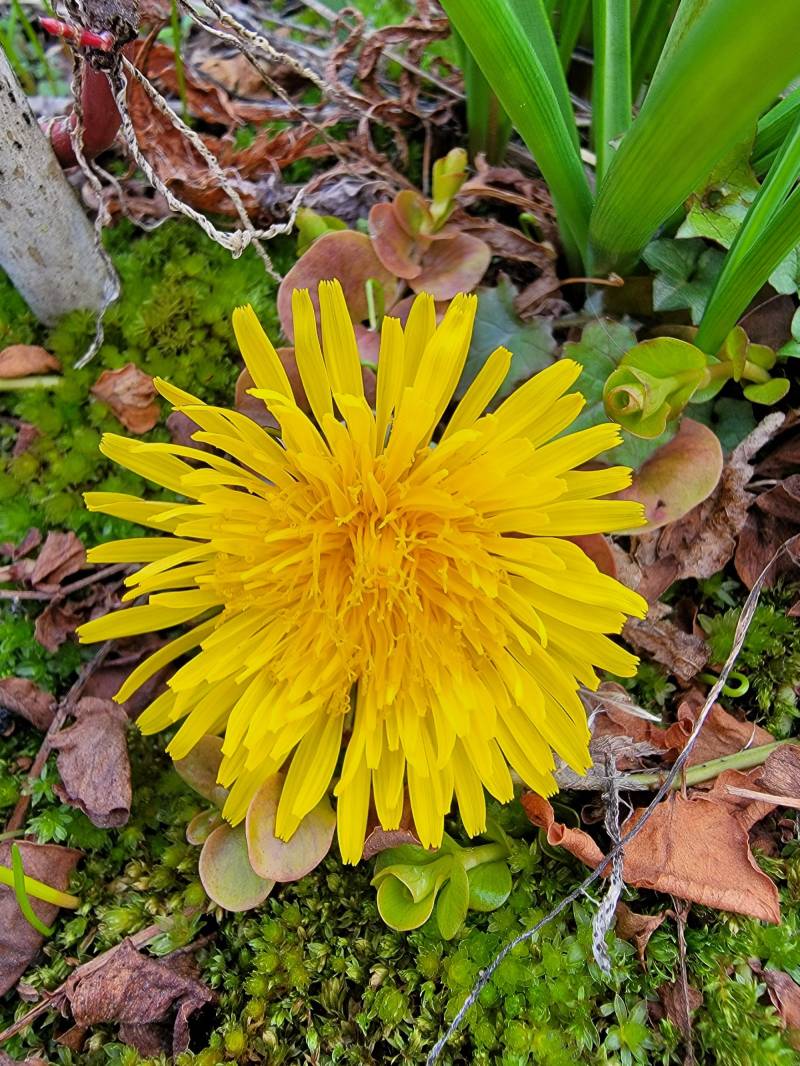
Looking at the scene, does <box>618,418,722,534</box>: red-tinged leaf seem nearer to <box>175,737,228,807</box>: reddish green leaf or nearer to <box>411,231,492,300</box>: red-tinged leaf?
<box>411,231,492,300</box>: red-tinged leaf

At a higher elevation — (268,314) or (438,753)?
(268,314)

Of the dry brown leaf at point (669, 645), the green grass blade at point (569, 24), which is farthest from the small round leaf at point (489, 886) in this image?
the green grass blade at point (569, 24)

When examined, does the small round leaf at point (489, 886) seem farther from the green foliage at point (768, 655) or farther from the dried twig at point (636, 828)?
the green foliage at point (768, 655)

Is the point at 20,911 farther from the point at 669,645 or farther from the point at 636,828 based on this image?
the point at 669,645

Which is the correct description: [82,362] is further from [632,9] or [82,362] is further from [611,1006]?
[611,1006]

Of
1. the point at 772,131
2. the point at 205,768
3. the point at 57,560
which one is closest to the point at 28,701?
the point at 57,560

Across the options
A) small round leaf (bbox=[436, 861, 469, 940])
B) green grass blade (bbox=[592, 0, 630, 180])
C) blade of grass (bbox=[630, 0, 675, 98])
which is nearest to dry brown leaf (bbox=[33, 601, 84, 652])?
small round leaf (bbox=[436, 861, 469, 940])

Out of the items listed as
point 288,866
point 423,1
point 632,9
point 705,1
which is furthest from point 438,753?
point 423,1
